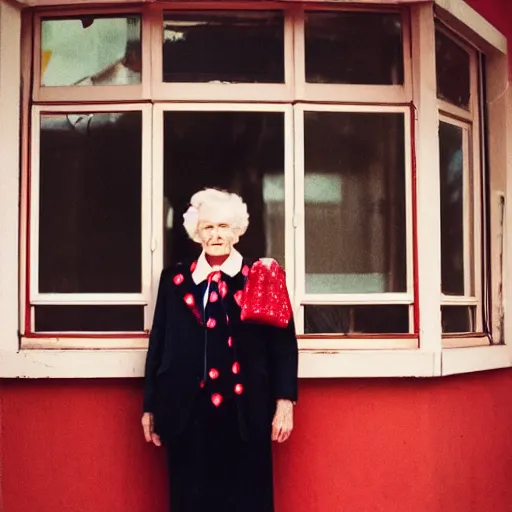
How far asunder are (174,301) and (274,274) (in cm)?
50

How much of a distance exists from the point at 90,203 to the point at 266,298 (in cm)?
125

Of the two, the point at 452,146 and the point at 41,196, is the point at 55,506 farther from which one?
the point at 452,146

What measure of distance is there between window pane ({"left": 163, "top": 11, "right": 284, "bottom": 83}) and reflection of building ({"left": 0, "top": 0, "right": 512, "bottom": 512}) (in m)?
0.01

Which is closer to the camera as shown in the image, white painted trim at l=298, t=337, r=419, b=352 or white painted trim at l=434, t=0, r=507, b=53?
white painted trim at l=298, t=337, r=419, b=352

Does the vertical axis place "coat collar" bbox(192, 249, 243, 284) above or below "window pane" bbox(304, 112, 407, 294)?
below

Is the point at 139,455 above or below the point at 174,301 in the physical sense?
below

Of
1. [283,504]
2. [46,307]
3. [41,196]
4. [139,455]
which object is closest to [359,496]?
[283,504]

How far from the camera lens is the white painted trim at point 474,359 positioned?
413cm

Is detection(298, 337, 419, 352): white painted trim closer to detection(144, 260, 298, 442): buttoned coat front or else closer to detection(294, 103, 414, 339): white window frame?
detection(294, 103, 414, 339): white window frame

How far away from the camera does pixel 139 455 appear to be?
4.06 meters

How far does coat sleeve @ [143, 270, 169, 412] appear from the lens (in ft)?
12.1

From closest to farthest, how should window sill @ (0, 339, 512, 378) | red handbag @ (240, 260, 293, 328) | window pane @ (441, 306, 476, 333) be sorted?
red handbag @ (240, 260, 293, 328) → window sill @ (0, 339, 512, 378) → window pane @ (441, 306, 476, 333)

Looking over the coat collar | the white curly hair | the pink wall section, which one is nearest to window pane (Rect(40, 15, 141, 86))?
the white curly hair

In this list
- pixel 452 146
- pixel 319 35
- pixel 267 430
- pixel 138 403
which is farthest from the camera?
pixel 452 146
